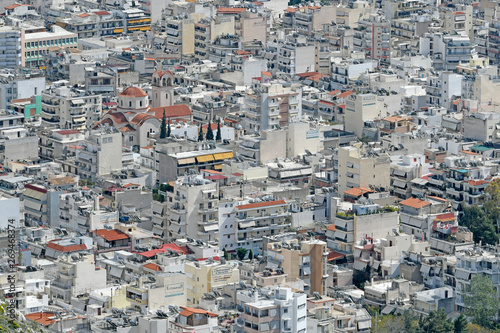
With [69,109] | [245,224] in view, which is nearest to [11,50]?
[69,109]

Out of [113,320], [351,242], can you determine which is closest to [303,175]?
[351,242]

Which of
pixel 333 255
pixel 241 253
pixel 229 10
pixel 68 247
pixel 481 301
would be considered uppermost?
pixel 229 10

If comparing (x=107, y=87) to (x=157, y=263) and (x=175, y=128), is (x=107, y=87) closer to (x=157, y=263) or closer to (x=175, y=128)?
(x=175, y=128)

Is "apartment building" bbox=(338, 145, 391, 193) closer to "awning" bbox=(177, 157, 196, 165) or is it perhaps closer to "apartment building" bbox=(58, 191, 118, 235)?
"awning" bbox=(177, 157, 196, 165)

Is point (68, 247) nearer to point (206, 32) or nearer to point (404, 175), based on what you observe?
point (404, 175)

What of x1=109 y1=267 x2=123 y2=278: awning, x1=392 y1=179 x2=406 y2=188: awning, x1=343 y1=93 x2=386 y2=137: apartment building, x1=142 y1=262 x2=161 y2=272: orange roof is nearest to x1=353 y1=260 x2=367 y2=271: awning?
x1=142 y1=262 x2=161 y2=272: orange roof

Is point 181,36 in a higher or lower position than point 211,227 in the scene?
higher

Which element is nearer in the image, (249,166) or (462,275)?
(462,275)
